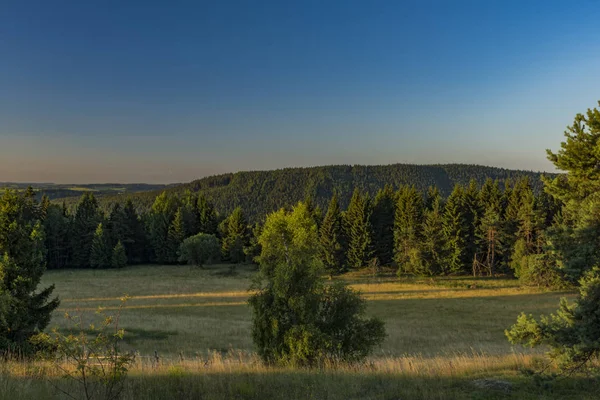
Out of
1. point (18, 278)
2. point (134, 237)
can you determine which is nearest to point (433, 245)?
point (18, 278)

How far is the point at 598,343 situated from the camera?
7.54 metres

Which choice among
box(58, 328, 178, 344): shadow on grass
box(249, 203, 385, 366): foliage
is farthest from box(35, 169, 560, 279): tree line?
box(249, 203, 385, 366): foliage

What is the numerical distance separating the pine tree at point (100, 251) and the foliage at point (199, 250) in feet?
49.6

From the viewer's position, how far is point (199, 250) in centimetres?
6969

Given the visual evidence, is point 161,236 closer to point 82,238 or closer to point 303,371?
point 82,238

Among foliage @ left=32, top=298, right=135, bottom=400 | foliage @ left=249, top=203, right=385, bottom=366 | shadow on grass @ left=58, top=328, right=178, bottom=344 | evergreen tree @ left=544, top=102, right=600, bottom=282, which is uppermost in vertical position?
evergreen tree @ left=544, top=102, right=600, bottom=282

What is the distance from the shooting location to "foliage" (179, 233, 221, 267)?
69438 mm

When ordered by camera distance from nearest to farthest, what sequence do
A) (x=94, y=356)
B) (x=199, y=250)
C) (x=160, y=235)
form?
(x=94, y=356) → (x=199, y=250) → (x=160, y=235)

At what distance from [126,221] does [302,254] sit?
7746cm

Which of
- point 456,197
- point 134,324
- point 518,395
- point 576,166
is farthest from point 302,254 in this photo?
point 456,197

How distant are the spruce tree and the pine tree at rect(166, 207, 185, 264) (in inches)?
1241

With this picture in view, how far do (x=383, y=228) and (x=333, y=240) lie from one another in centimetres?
1005

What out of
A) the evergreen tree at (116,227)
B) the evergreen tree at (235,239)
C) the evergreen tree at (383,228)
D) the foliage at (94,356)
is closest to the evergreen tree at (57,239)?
the evergreen tree at (116,227)

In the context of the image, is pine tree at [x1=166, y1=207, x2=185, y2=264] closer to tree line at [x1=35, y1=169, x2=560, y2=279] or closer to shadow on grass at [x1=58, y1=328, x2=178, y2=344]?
tree line at [x1=35, y1=169, x2=560, y2=279]
